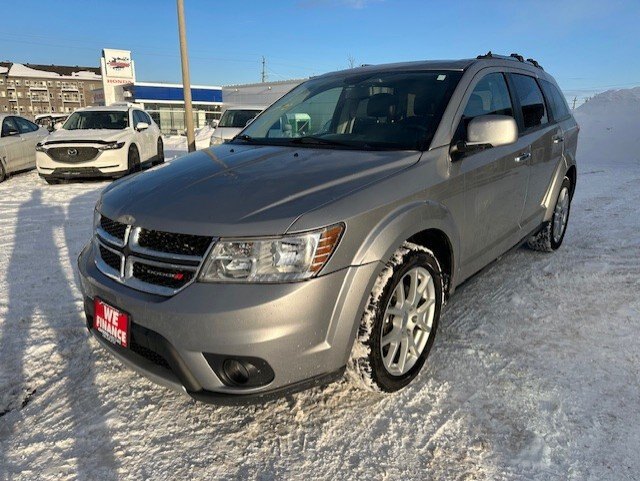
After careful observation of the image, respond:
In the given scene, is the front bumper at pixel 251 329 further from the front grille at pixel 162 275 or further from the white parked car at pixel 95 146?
the white parked car at pixel 95 146

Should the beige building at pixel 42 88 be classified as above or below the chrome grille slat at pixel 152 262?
above

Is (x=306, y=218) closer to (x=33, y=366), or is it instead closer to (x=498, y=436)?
(x=498, y=436)

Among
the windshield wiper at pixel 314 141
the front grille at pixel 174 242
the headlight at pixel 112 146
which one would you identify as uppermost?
the windshield wiper at pixel 314 141

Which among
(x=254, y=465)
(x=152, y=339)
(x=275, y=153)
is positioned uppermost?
(x=275, y=153)

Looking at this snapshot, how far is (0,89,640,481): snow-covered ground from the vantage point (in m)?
2.04

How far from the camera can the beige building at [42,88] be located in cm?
8269

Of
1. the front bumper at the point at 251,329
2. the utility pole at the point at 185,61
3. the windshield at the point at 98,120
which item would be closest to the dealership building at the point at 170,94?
the utility pole at the point at 185,61

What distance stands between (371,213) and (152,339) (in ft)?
3.58

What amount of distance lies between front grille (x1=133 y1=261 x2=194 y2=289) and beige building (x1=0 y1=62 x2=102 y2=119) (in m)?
92.7

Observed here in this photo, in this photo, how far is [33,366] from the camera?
9.18ft

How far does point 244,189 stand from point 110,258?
2.48ft

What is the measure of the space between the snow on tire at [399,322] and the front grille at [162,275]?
2.63 ft

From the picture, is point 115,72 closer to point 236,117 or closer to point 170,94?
point 170,94

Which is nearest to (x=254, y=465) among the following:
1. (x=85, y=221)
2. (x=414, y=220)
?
(x=414, y=220)
